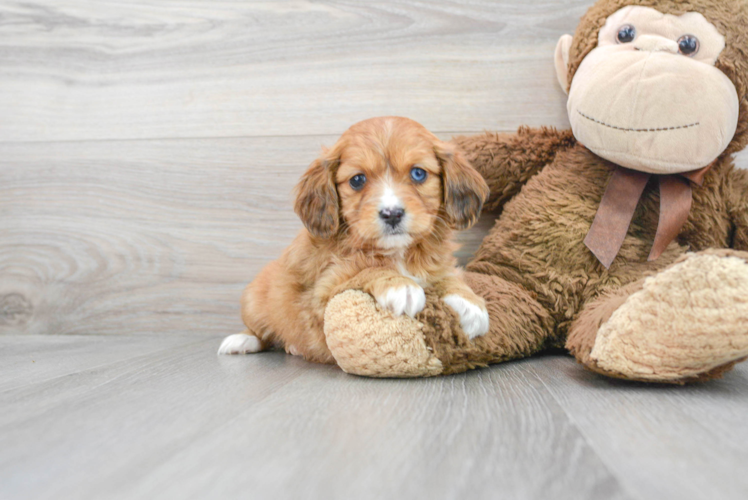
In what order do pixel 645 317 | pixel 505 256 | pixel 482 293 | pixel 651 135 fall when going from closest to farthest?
pixel 645 317 < pixel 651 135 < pixel 482 293 < pixel 505 256

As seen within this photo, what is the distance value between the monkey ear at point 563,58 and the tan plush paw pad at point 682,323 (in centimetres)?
81

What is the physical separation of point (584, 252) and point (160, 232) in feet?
4.69

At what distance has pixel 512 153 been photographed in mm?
1631

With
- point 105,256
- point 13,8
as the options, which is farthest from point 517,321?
point 13,8

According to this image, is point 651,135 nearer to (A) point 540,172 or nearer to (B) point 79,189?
(A) point 540,172

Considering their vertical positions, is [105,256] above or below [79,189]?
below

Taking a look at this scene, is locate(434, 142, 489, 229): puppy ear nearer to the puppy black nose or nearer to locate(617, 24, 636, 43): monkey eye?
the puppy black nose

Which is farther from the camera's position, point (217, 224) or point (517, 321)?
point (217, 224)

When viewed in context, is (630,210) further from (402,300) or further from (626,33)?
(402,300)

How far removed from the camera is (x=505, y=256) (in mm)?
1506

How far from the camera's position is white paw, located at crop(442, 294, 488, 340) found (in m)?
1.21

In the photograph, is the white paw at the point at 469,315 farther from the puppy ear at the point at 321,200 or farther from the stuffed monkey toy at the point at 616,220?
the puppy ear at the point at 321,200

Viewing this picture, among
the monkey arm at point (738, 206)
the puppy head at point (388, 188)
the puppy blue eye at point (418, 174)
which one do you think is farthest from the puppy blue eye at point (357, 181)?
the monkey arm at point (738, 206)

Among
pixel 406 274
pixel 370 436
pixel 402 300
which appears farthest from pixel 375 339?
pixel 370 436
